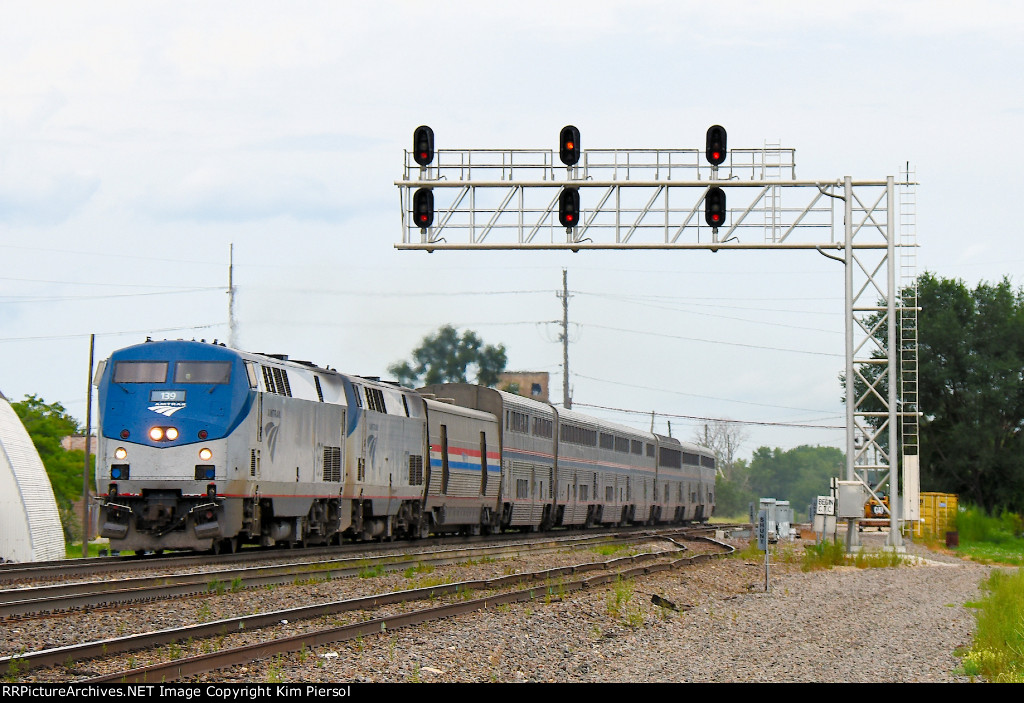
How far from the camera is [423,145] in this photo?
25594 mm

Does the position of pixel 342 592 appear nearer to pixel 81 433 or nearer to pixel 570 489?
pixel 570 489

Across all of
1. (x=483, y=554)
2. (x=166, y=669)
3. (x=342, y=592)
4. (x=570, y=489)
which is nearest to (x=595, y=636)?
(x=342, y=592)

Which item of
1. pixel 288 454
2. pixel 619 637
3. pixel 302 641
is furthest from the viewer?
pixel 288 454

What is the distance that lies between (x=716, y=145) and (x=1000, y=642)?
14.5 metres

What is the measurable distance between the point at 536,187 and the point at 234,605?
15.1m

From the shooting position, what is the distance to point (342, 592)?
16828 mm

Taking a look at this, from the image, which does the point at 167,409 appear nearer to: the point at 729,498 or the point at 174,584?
the point at 174,584

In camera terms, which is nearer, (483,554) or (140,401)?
(140,401)

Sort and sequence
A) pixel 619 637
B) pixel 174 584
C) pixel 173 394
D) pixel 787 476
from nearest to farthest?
1. pixel 619 637
2. pixel 174 584
3. pixel 173 394
4. pixel 787 476

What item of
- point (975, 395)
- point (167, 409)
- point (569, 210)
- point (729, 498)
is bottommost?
point (729, 498)

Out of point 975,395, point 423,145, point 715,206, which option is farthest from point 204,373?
point 975,395

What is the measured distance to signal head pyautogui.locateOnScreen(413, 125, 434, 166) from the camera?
83.3 feet

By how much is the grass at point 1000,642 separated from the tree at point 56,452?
174ft

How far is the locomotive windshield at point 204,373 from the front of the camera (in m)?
21.0
